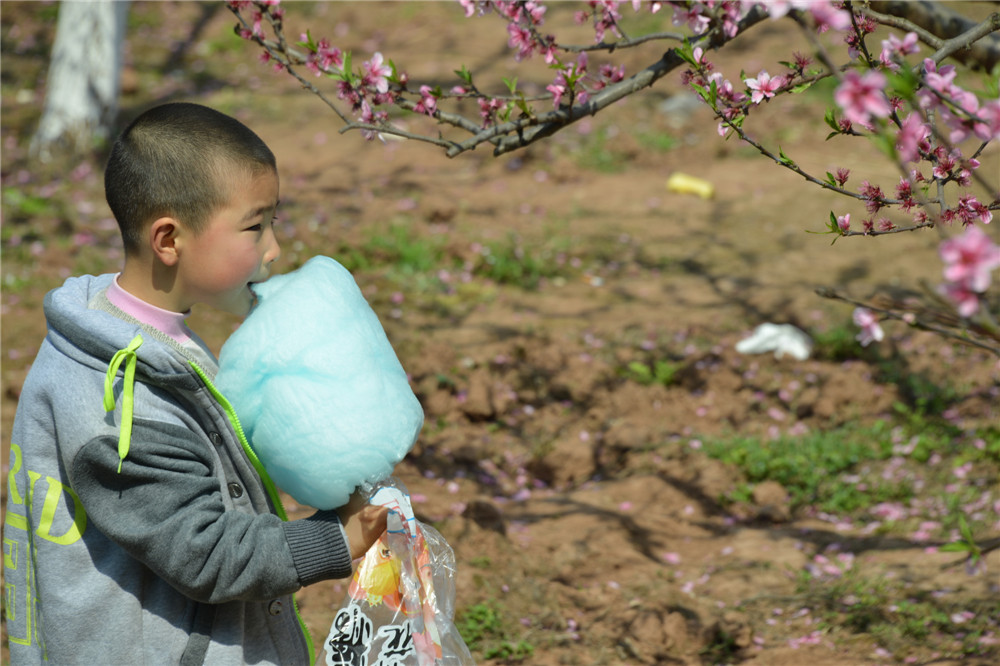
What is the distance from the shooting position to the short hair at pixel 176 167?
6.03ft

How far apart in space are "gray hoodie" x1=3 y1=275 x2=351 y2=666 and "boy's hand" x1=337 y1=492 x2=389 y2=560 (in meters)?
0.04

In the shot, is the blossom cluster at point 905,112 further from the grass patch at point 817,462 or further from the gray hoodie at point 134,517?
the grass patch at point 817,462

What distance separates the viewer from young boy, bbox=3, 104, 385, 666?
67.9 inches

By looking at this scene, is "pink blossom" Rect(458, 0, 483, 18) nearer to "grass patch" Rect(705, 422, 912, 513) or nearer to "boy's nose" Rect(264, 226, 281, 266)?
"boy's nose" Rect(264, 226, 281, 266)

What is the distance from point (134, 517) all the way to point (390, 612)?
0.58 m

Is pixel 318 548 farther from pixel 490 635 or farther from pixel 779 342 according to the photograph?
pixel 779 342

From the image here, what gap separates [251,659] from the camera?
1.96 meters

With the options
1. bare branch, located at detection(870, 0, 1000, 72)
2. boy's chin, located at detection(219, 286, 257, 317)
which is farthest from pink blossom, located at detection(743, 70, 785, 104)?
boy's chin, located at detection(219, 286, 257, 317)

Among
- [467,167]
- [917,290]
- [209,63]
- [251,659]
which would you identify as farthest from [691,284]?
[209,63]

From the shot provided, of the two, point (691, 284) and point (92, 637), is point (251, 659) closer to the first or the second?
point (92, 637)

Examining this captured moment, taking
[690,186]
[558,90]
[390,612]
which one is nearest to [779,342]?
[690,186]

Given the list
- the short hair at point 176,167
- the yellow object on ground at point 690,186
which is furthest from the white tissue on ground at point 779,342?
the short hair at point 176,167

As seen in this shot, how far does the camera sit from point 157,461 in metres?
1.74

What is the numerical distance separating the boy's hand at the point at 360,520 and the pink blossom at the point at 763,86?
4.62 feet
